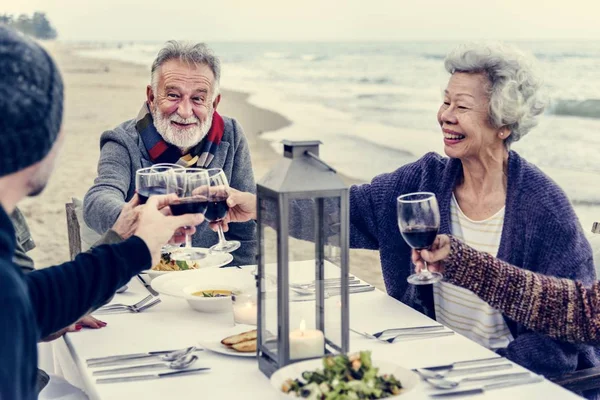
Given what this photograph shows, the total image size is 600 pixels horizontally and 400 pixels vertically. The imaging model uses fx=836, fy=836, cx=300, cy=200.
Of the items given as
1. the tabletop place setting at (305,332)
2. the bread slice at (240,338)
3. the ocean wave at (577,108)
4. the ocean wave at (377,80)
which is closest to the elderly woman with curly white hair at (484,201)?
the tabletop place setting at (305,332)

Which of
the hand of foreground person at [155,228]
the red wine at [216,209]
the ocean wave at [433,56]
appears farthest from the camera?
the ocean wave at [433,56]

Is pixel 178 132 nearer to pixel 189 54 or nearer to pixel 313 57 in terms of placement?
pixel 189 54

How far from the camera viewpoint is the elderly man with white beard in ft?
11.1

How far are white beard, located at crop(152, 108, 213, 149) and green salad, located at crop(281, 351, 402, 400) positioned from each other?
78.2 inches

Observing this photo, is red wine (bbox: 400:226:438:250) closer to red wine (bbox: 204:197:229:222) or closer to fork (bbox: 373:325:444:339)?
fork (bbox: 373:325:444:339)

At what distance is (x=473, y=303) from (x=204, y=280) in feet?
2.71

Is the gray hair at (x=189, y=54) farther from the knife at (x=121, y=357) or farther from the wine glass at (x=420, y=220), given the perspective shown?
the knife at (x=121, y=357)

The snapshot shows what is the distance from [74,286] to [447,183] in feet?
4.78

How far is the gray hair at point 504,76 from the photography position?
8.64 ft

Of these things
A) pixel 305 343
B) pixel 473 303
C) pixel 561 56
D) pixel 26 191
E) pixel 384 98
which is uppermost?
pixel 26 191

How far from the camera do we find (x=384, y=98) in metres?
22.2

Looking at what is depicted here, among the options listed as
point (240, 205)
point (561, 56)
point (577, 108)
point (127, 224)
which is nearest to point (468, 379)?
point (127, 224)

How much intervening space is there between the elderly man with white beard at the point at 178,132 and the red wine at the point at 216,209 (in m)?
1.01

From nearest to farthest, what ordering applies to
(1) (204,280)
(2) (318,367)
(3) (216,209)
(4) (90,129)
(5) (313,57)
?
(2) (318,367), (3) (216,209), (1) (204,280), (4) (90,129), (5) (313,57)
